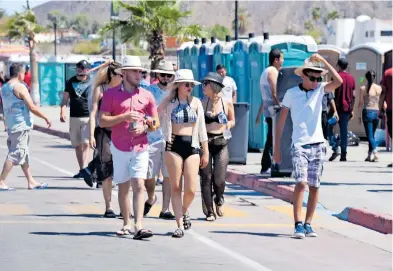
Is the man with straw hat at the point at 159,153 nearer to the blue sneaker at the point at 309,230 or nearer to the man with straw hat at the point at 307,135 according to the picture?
the man with straw hat at the point at 307,135

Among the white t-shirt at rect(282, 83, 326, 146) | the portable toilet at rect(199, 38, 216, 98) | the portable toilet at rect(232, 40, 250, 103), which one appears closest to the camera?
the white t-shirt at rect(282, 83, 326, 146)

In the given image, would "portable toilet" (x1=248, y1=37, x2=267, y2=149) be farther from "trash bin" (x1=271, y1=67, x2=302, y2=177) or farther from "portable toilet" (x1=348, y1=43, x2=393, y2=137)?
"trash bin" (x1=271, y1=67, x2=302, y2=177)

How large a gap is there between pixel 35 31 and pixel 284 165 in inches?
2124

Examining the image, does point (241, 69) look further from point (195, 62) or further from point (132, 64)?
point (132, 64)

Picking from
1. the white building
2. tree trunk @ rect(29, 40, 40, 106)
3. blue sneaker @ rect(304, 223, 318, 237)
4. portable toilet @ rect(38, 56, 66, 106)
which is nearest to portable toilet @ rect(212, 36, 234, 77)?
blue sneaker @ rect(304, 223, 318, 237)

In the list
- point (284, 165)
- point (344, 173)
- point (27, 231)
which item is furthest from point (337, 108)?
point (27, 231)

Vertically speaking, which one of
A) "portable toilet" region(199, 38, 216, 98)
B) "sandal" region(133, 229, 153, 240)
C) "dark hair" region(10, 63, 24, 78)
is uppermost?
"dark hair" region(10, 63, 24, 78)

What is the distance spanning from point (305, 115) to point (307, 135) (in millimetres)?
220

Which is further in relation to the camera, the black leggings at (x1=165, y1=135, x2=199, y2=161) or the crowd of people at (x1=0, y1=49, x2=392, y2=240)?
the black leggings at (x1=165, y1=135, x2=199, y2=161)

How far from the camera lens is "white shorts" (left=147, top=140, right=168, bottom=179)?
43.3 feet

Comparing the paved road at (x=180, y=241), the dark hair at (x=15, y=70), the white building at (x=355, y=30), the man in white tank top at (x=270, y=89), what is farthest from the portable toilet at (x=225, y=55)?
the white building at (x=355, y=30)

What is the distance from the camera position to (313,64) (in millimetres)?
12562

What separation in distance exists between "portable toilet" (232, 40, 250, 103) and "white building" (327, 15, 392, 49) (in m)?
72.8

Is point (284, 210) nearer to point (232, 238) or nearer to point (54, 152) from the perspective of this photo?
point (232, 238)
